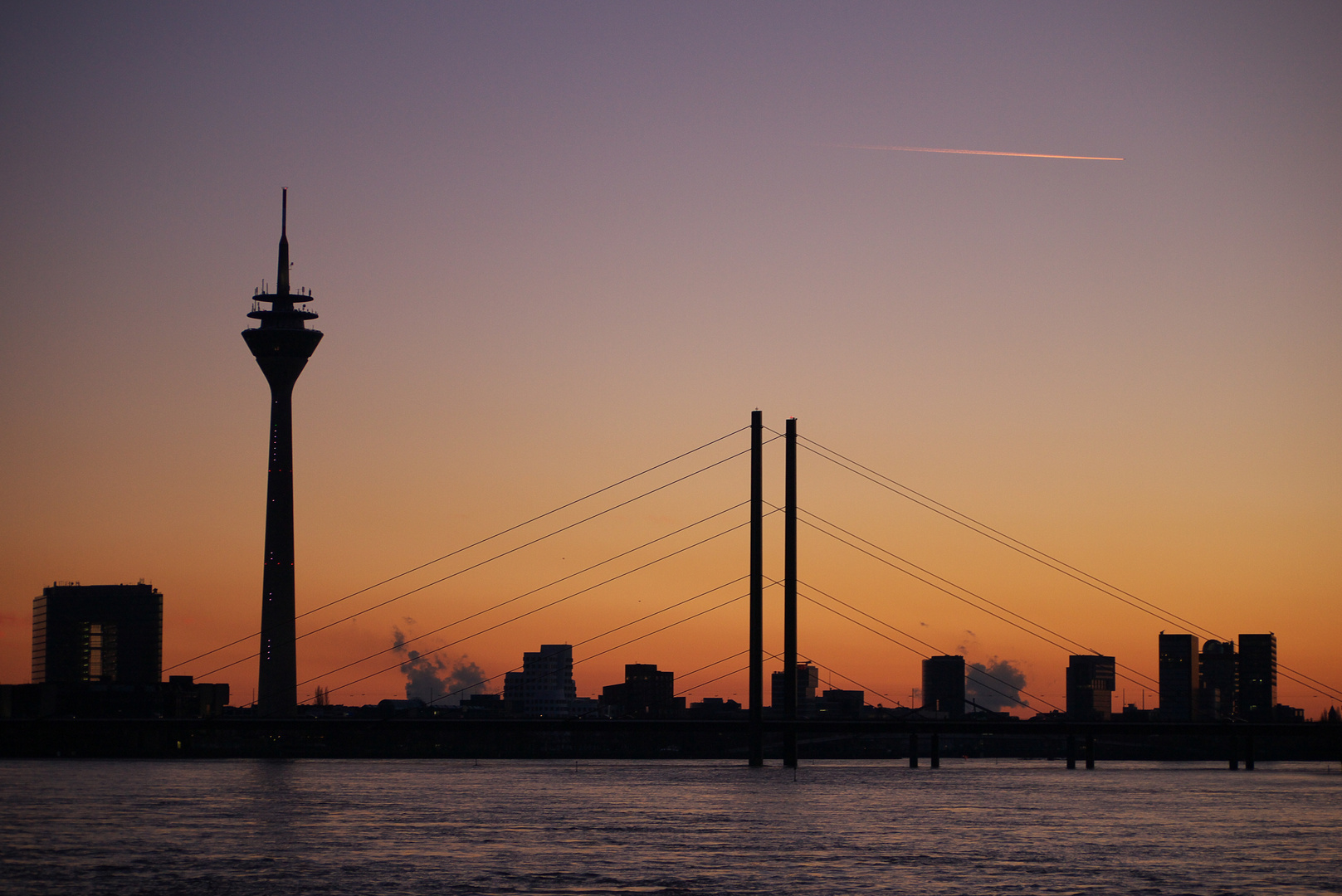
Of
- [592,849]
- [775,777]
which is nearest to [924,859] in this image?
[592,849]

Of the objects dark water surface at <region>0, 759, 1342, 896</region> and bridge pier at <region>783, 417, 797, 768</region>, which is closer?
dark water surface at <region>0, 759, 1342, 896</region>

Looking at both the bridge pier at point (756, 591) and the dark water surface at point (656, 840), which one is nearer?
the dark water surface at point (656, 840)

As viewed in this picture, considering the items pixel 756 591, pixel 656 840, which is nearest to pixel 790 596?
pixel 756 591

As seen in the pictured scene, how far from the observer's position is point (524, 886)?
29.7 metres

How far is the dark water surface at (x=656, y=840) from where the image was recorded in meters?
30.7

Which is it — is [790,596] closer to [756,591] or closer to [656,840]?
[756,591]

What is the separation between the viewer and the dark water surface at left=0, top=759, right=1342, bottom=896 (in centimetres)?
3072

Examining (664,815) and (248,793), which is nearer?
(664,815)

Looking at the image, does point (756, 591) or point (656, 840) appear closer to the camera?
point (656, 840)

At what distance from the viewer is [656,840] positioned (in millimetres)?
40938

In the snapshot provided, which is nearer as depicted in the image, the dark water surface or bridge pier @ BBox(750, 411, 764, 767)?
the dark water surface

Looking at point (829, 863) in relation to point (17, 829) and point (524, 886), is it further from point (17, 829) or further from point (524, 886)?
point (17, 829)

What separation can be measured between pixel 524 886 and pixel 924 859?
10914 millimetres

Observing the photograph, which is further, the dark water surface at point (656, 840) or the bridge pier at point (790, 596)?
the bridge pier at point (790, 596)
